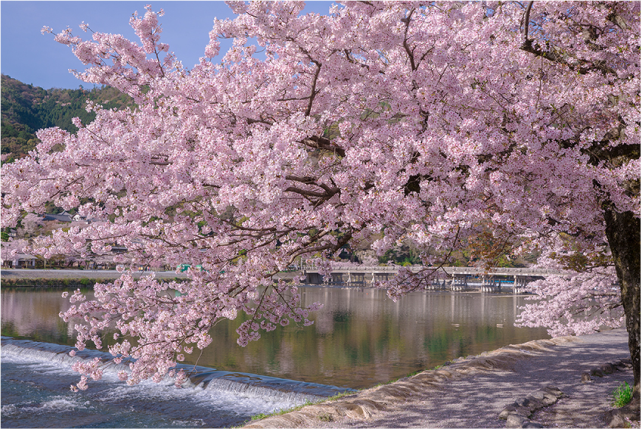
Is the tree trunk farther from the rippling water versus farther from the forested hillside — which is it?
the forested hillside

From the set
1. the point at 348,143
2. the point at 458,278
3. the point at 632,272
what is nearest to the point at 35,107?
the point at 458,278

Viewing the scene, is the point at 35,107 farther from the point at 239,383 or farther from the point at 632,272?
the point at 632,272

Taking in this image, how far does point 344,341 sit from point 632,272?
54.1ft

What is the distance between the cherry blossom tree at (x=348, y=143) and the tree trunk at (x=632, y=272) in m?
0.02

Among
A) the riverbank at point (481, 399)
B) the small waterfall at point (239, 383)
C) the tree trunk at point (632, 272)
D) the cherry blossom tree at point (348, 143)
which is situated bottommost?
the small waterfall at point (239, 383)

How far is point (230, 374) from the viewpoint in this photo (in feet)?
45.1

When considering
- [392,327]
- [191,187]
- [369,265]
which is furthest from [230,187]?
[369,265]

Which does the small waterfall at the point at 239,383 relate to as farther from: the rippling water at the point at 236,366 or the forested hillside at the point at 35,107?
the forested hillside at the point at 35,107

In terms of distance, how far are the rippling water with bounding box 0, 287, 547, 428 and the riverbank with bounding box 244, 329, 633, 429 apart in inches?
162

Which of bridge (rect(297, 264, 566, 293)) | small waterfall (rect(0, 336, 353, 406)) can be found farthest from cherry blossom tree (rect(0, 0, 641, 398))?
bridge (rect(297, 264, 566, 293))

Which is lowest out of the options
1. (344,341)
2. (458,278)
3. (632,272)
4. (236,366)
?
(458,278)

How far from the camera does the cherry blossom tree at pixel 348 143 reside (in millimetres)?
4848

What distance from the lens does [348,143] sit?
19.9ft

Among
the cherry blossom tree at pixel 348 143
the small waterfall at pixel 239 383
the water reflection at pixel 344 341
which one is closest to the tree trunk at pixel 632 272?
the cherry blossom tree at pixel 348 143
